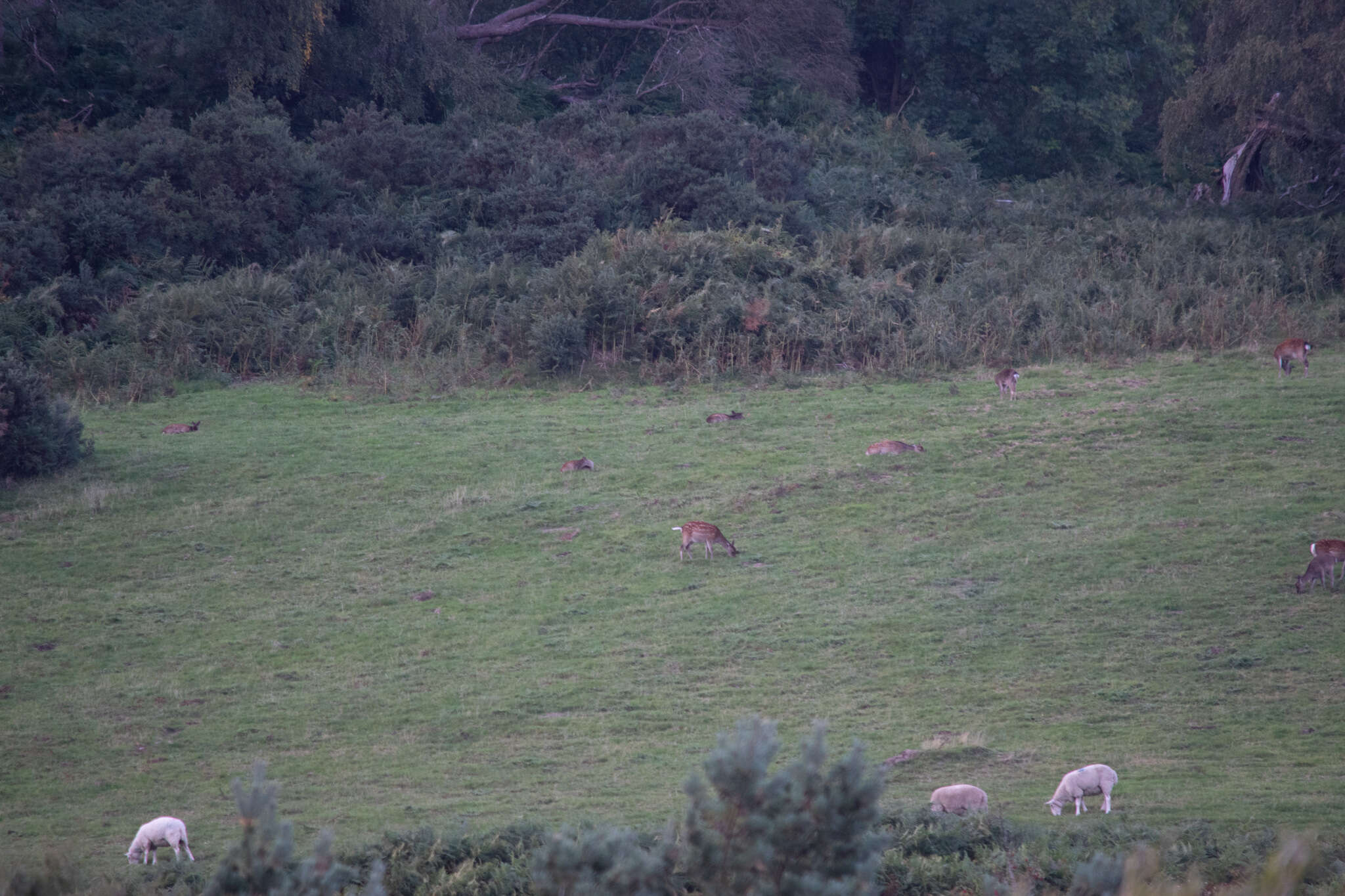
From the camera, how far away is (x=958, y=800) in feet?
25.7

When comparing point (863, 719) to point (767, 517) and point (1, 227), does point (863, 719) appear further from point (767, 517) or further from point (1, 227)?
point (1, 227)

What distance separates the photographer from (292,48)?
2948 centimetres

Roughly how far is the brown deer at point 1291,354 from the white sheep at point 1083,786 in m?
13.2

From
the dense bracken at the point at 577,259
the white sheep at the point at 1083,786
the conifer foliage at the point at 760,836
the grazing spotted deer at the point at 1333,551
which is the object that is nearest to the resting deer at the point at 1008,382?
the dense bracken at the point at 577,259

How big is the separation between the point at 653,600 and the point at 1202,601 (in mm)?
5528

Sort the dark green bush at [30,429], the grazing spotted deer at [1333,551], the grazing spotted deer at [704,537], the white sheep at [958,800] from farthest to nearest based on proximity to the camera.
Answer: the dark green bush at [30,429] → the grazing spotted deer at [704,537] → the grazing spotted deer at [1333,551] → the white sheep at [958,800]

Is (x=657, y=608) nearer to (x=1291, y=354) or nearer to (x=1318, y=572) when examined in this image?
(x=1318, y=572)

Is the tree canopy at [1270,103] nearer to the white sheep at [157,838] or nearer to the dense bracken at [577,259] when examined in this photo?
the dense bracken at [577,259]

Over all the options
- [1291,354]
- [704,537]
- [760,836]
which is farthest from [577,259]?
[760,836]

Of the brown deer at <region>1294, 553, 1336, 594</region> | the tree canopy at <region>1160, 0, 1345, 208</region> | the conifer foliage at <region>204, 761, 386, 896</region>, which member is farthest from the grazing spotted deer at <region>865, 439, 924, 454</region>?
the tree canopy at <region>1160, 0, 1345, 208</region>

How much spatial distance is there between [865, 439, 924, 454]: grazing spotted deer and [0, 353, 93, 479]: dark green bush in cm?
1115

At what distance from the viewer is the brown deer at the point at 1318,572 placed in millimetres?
11594

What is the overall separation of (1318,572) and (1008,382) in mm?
7558

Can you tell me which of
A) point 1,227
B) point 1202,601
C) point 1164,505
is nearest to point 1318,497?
point 1164,505
